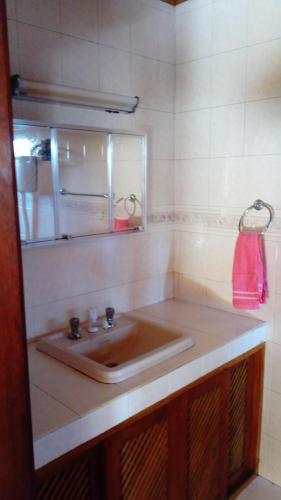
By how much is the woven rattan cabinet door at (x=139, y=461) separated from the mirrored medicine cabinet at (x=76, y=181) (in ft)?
2.57

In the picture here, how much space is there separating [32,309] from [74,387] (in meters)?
0.44

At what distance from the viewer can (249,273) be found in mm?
1786

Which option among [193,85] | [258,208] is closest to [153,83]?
[193,85]

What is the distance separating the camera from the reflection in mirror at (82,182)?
164 centimetres

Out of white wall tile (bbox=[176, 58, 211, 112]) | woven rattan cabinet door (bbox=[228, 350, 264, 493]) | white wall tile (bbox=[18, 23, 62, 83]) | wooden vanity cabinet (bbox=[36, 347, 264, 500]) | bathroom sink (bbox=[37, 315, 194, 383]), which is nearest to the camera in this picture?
wooden vanity cabinet (bbox=[36, 347, 264, 500])

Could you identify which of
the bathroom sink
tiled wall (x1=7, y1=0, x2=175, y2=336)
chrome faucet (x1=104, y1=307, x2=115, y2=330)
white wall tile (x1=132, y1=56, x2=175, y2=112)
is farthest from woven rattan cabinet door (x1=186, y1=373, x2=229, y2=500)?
white wall tile (x1=132, y1=56, x2=175, y2=112)

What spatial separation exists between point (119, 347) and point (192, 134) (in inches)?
43.3

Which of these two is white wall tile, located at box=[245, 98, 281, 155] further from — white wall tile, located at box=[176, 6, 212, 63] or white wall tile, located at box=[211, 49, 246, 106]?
white wall tile, located at box=[176, 6, 212, 63]

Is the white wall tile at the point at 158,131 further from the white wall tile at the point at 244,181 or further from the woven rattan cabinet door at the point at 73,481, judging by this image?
the woven rattan cabinet door at the point at 73,481

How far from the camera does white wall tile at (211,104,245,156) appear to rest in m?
1.83

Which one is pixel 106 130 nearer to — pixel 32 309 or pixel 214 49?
pixel 214 49

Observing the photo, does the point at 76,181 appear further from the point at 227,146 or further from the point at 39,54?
the point at 227,146

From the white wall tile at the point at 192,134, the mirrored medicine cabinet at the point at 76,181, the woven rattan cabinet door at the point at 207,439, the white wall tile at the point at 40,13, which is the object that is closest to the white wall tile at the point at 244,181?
the white wall tile at the point at 192,134

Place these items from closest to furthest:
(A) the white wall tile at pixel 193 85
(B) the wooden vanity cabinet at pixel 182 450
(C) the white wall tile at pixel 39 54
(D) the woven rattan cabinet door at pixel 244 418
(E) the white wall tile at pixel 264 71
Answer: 1. (B) the wooden vanity cabinet at pixel 182 450
2. (C) the white wall tile at pixel 39 54
3. (E) the white wall tile at pixel 264 71
4. (D) the woven rattan cabinet door at pixel 244 418
5. (A) the white wall tile at pixel 193 85
